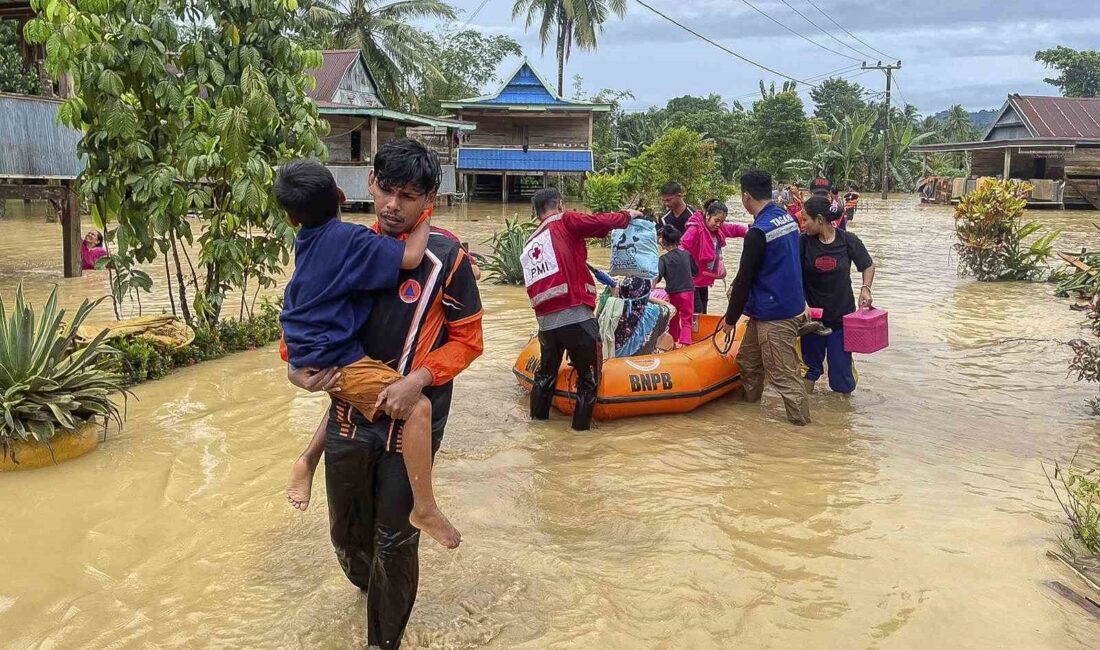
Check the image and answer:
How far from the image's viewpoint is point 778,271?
6.09 metres

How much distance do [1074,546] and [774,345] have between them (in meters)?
2.38

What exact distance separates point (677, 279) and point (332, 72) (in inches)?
965

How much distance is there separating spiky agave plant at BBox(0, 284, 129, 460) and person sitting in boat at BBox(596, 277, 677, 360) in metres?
3.68

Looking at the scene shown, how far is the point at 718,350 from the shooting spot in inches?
266

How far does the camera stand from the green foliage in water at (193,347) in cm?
698

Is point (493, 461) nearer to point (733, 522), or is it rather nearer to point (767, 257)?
point (733, 522)

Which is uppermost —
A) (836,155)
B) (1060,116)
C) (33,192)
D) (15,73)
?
(1060,116)

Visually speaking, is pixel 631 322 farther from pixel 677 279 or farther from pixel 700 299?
pixel 700 299

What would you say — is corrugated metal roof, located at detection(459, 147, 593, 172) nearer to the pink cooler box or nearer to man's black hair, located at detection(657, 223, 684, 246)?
man's black hair, located at detection(657, 223, 684, 246)

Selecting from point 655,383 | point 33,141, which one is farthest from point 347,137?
point 655,383

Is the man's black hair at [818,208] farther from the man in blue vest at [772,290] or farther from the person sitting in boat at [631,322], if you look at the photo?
the person sitting in boat at [631,322]

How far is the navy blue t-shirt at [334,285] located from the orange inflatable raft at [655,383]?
3.48 meters

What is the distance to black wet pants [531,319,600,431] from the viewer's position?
5816 mm

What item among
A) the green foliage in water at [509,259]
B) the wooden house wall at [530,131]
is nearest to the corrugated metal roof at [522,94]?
the wooden house wall at [530,131]
